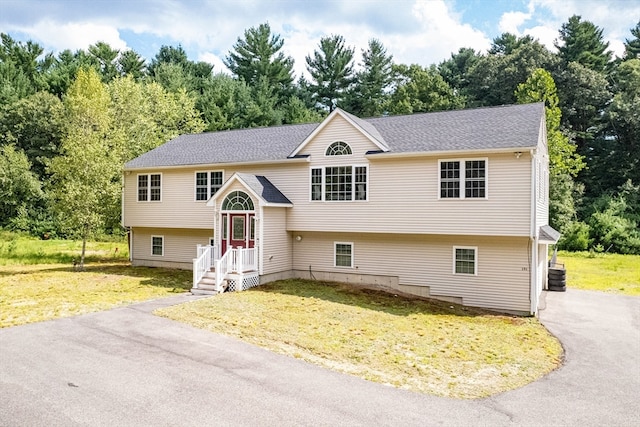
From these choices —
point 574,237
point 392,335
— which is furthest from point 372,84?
point 392,335

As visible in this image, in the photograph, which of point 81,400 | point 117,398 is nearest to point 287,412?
point 117,398

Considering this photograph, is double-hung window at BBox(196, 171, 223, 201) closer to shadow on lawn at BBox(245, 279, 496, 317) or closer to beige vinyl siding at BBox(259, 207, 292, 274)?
beige vinyl siding at BBox(259, 207, 292, 274)

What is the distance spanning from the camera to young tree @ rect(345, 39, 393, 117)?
50875 mm

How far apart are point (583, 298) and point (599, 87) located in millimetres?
31628

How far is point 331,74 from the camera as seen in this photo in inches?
2051

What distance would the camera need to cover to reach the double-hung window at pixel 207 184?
68.3 ft

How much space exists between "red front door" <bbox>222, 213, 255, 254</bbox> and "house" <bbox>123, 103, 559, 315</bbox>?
5 centimetres

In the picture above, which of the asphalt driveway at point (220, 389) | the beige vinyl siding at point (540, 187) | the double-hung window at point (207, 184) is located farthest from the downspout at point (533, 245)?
the double-hung window at point (207, 184)

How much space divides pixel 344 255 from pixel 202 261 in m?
5.96

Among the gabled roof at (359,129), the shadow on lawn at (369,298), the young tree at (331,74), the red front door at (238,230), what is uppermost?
the young tree at (331,74)

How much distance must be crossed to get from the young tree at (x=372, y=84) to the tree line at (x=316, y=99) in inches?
6.3

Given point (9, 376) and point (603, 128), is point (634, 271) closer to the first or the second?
point (603, 128)

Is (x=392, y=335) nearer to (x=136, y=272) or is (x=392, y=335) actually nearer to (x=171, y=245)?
(x=136, y=272)

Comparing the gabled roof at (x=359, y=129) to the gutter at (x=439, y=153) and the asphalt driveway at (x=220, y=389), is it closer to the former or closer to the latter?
the gutter at (x=439, y=153)
